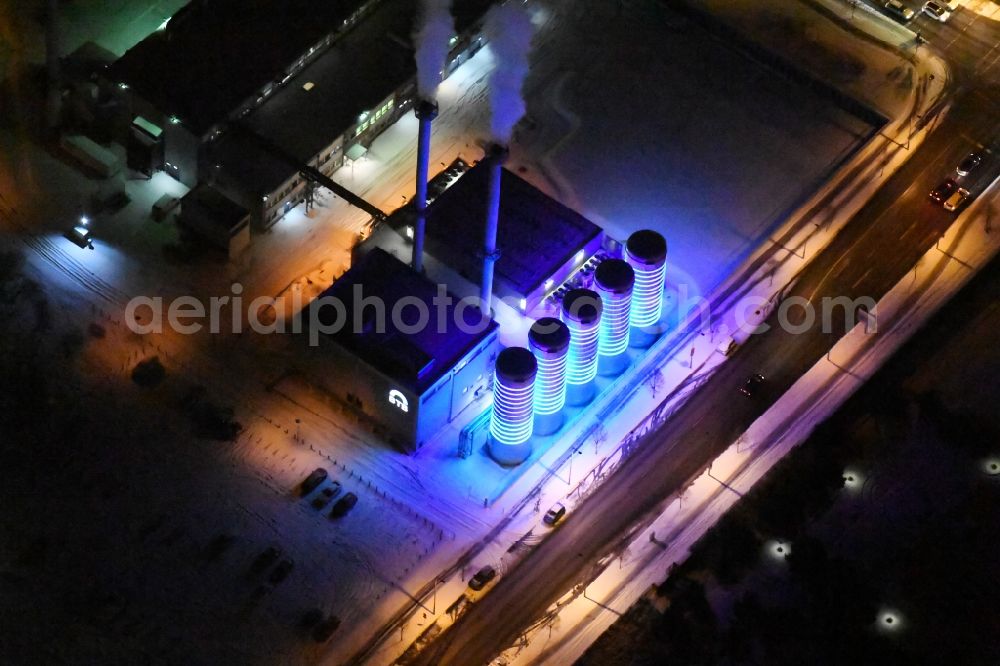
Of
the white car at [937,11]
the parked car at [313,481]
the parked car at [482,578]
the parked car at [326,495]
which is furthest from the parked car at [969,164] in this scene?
the parked car at [313,481]

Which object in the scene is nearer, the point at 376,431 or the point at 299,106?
the point at 376,431

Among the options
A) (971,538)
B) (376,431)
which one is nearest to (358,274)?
(376,431)

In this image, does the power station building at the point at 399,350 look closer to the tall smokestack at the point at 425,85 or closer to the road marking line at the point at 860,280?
the tall smokestack at the point at 425,85

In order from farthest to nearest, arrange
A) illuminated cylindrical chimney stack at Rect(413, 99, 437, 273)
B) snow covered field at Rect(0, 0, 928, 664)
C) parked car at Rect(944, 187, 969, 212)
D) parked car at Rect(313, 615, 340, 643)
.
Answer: parked car at Rect(944, 187, 969, 212) → illuminated cylindrical chimney stack at Rect(413, 99, 437, 273) → snow covered field at Rect(0, 0, 928, 664) → parked car at Rect(313, 615, 340, 643)

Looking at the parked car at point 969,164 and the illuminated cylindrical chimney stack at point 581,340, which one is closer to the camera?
the illuminated cylindrical chimney stack at point 581,340

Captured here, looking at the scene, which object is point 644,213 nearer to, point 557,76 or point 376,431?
point 557,76

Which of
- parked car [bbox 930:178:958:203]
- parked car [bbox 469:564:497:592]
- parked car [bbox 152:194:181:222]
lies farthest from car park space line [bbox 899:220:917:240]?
parked car [bbox 152:194:181:222]

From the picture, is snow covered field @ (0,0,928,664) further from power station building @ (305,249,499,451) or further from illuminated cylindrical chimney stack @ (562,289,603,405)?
illuminated cylindrical chimney stack @ (562,289,603,405)
